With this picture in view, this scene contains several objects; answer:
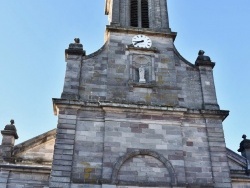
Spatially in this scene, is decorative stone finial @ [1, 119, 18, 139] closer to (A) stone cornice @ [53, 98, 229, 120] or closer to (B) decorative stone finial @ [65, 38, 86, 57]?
(A) stone cornice @ [53, 98, 229, 120]

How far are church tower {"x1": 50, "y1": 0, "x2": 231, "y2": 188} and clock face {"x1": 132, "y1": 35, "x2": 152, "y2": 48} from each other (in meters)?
0.04

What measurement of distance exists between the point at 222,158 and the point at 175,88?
10.8 feet

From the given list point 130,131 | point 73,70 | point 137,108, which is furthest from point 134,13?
point 130,131

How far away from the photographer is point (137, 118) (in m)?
14.7

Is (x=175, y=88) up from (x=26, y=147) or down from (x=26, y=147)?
up

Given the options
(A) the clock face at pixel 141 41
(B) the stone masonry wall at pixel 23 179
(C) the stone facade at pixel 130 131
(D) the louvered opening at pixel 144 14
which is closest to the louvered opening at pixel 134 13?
(D) the louvered opening at pixel 144 14

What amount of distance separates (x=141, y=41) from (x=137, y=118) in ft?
13.4

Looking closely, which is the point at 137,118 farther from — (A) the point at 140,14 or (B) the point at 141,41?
(A) the point at 140,14

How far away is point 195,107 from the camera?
15453mm

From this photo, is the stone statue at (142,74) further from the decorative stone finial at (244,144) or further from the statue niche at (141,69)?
the decorative stone finial at (244,144)

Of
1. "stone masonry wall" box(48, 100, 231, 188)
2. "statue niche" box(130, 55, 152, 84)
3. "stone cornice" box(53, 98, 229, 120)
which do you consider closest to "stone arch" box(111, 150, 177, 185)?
"stone masonry wall" box(48, 100, 231, 188)

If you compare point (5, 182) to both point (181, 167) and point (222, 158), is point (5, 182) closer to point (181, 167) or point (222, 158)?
point (181, 167)

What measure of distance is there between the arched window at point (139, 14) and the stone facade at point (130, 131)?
2.16 meters

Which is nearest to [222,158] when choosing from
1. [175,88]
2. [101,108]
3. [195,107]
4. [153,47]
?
[195,107]
